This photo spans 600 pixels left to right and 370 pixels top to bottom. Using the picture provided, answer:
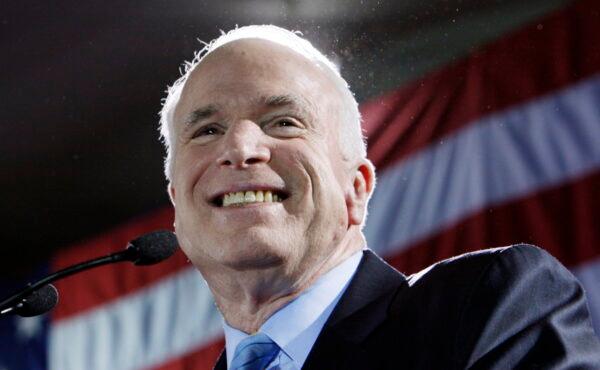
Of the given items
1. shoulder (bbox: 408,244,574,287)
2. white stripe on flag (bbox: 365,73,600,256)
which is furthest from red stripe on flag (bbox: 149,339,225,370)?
shoulder (bbox: 408,244,574,287)

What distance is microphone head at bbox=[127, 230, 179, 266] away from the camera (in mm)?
1339

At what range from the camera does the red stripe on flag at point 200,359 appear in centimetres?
260

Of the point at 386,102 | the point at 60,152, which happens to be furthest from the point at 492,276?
the point at 60,152

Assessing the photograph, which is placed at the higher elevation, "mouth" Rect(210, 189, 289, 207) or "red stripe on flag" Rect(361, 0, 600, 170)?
"red stripe on flag" Rect(361, 0, 600, 170)

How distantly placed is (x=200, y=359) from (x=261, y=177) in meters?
1.44

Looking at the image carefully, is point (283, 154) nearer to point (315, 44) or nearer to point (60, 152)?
point (315, 44)

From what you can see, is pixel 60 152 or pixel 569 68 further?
pixel 60 152

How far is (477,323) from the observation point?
1.06 m

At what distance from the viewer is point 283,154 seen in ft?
4.53

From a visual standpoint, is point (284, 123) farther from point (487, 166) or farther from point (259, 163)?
point (487, 166)

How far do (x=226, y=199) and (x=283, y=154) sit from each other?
0.37ft

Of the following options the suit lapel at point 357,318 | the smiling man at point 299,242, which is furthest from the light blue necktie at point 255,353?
the suit lapel at point 357,318

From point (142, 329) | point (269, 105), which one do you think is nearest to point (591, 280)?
point (269, 105)

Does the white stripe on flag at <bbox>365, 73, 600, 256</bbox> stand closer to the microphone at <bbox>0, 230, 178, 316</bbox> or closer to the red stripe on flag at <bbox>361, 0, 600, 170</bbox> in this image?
the red stripe on flag at <bbox>361, 0, 600, 170</bbox>
